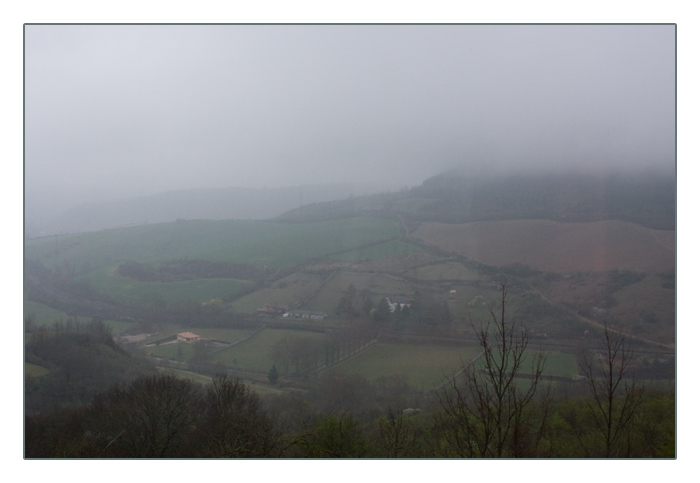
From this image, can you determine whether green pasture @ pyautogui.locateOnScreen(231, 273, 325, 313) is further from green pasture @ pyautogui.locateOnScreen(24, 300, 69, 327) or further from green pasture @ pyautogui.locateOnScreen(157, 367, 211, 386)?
green pasture @ pyautogui.locateOnScreen(24, 300, 69, 327)

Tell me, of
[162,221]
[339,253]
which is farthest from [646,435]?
[162,221]

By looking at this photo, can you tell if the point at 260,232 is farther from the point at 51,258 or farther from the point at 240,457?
the point at 240,457

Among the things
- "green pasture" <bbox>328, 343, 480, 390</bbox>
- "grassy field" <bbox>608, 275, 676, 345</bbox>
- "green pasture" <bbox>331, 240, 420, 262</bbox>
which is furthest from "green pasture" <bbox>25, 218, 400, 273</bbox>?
"grassy field" <bbox>608, 275, 676, 345</bbox>

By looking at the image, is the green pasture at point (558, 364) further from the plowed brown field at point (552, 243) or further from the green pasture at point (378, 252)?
the green pasture at point (378, 252)

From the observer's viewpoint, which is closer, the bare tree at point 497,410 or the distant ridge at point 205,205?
the bare tree at point 497,410

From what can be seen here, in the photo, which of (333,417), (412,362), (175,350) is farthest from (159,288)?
(412,362)

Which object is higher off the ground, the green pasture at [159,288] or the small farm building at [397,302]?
the green pasture at [159,288]

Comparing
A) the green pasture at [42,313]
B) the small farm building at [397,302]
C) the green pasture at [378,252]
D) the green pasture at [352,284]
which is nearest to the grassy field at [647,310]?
the small farm building at [397,302]
